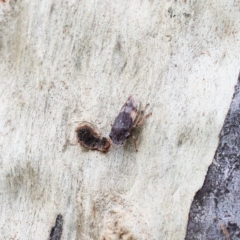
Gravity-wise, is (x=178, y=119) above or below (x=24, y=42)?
below

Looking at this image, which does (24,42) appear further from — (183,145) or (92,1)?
(183,145)

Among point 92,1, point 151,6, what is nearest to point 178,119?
point 151,6

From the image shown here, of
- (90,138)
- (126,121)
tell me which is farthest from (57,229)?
(126,121)

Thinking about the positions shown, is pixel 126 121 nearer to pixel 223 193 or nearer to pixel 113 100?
pixel 113 100

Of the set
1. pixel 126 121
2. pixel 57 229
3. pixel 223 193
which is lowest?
pixel 57 229

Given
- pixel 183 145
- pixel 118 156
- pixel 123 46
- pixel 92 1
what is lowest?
pixel 118 156
